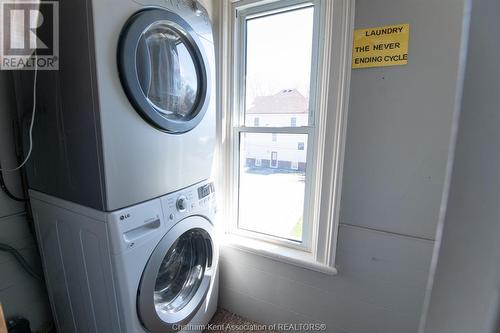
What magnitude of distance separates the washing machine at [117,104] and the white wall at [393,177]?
2.66ft

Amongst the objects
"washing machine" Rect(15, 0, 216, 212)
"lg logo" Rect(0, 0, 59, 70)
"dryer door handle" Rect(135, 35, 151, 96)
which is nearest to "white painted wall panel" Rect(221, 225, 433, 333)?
"washing machine" Rect(15, 0, 216, 212)

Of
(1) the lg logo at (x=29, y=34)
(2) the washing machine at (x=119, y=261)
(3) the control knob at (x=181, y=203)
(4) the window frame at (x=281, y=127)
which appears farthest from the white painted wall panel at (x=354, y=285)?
(1) the lg logo at (x=29, y=34)

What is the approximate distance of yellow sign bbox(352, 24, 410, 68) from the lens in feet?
3.20

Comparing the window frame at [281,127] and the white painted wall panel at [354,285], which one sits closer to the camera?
the white painted wall panel at [354,285]

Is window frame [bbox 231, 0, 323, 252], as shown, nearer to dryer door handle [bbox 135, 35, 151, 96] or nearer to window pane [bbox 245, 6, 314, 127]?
window pane [bbox 245, 6, 314, 127]

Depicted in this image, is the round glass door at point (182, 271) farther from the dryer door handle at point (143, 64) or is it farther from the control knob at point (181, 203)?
the dryer door handle at point (143, 64)

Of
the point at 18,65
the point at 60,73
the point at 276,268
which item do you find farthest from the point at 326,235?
the point at 18,65

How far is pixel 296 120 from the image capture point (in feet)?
4.32

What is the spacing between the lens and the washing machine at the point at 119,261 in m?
0.79

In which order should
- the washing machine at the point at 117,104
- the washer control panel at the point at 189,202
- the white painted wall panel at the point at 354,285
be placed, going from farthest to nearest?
the white painted wall panel at the point at 354,285
the washer control panel at the point at 189,202
the washing machine at the point at 117,104

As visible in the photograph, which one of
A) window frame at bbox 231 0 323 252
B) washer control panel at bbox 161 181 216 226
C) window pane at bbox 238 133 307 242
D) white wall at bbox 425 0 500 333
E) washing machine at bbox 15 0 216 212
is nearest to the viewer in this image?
white wall at bbox 425 0 500 333

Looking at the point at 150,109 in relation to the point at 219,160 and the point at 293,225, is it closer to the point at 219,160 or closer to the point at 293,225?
the point at 219,160

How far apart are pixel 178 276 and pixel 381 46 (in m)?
1.50

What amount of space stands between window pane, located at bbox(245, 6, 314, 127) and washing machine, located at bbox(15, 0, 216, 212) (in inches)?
16.6
